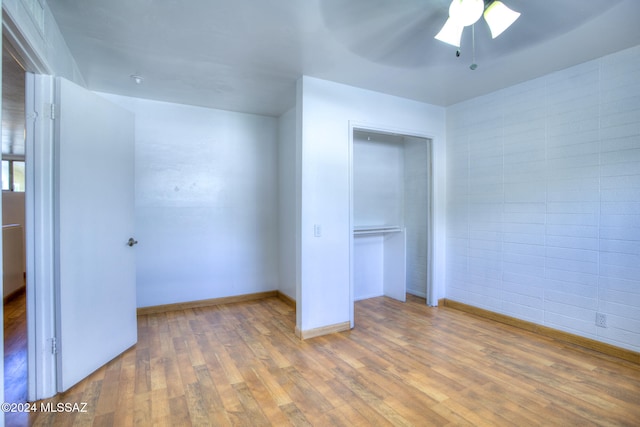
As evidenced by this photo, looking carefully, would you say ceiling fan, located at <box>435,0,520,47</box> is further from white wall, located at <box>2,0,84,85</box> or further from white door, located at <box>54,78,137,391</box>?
white door, located at <box>54,78,137,391</box>

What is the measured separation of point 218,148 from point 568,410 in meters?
4.22

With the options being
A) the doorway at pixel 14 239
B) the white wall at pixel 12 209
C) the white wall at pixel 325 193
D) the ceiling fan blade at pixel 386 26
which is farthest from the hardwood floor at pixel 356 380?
the white wall at pixel 12 209

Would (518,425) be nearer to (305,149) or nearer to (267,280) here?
(305,149)

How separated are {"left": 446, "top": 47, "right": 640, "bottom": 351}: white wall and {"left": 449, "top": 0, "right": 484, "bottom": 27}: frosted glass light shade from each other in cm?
188

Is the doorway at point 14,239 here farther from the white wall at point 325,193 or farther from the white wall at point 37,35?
the white wall at point 325,193

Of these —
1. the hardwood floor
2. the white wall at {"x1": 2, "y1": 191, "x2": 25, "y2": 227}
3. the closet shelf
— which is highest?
the white wall at {"x1": 2, "y1": 191, "x2": 25, "y2": 227}

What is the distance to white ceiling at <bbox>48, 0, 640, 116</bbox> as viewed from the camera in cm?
209

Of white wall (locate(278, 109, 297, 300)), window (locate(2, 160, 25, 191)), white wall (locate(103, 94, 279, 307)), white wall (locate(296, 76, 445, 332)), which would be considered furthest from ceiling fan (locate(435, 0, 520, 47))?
window (locate(2, 160, 25, 191))

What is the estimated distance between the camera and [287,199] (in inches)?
169

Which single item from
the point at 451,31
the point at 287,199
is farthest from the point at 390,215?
the point at 451,31

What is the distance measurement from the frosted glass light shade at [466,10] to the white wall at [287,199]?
2518 mm

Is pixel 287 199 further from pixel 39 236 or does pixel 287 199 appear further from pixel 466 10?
pixel 466 10

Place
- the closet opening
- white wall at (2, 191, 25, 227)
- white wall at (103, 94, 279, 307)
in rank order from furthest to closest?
white wall at (2, 191, 25, 227)
the closet opening
white wall at (103, 94, 279, 307)

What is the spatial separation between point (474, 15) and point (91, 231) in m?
3.01
